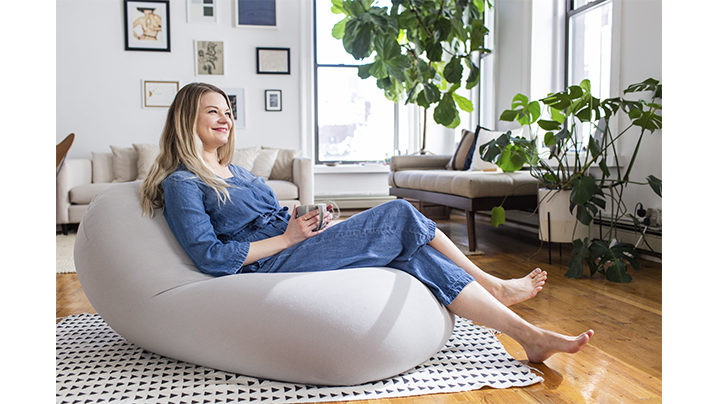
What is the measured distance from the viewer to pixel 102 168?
500 cm

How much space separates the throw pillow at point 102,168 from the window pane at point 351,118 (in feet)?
7.96

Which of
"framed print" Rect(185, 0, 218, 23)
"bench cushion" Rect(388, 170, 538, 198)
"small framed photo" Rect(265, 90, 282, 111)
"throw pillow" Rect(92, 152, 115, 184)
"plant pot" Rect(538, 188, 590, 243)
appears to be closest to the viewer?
"plant pot" Rect(538, 188, 590, 243)

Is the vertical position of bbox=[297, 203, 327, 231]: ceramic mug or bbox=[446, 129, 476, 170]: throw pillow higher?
bbox=[446, 129, 476, 170]: throw pillow

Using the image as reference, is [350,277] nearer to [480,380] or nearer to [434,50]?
[480,380]

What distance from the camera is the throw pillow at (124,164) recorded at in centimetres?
499

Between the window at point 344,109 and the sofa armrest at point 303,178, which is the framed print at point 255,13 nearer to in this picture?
the window at point 344,109

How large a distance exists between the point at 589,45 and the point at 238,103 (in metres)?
3.77

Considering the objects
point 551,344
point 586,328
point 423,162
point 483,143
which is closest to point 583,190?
point 586,328

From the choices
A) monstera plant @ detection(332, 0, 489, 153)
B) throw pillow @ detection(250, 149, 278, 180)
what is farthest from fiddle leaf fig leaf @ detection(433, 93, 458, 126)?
throw pillow @ detection(250, 149, 278, 180)

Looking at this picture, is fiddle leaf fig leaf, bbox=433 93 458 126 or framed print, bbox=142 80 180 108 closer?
fiddle leaf fig leaf, bbox=433 93 458 126

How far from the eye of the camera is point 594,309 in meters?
2.03

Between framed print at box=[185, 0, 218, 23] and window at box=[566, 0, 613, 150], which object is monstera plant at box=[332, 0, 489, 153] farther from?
framed print at box=[185, 0, 218, 23]

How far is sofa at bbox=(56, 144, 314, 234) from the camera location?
4438mm
